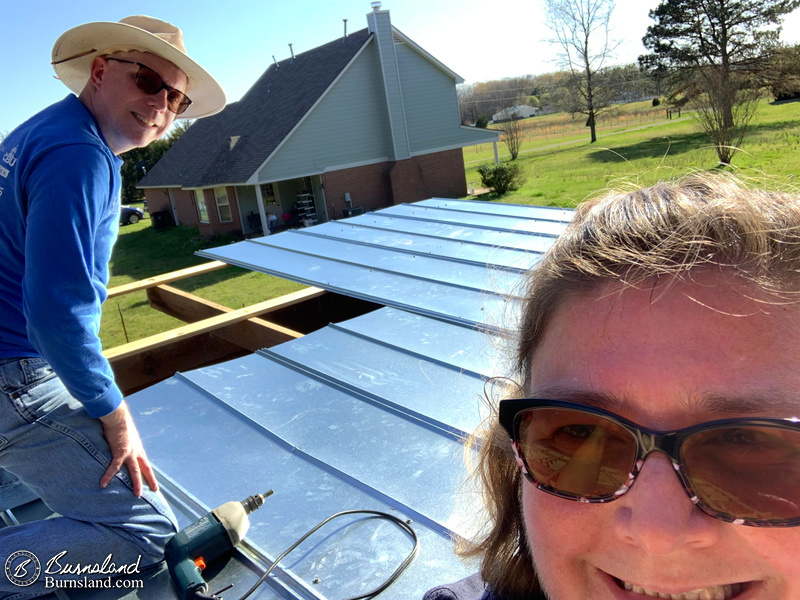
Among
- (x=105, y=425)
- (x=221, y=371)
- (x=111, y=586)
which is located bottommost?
(x=111, y=586)

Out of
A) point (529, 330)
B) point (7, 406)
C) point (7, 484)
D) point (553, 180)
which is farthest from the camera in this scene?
point (553, 180)

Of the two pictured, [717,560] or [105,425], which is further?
[105,425]

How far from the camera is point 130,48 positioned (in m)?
2.42

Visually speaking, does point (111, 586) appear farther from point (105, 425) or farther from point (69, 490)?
point (105, 425)

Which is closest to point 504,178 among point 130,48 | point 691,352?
point 130,48

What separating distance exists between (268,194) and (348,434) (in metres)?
23.8

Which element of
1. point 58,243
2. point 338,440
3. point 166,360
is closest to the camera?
point 58,243

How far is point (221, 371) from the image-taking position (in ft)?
11.9

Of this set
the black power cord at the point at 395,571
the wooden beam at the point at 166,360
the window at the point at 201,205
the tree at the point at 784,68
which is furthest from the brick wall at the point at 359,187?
the tree at the point at 784,68

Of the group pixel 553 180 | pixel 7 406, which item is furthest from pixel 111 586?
pixel 553 180

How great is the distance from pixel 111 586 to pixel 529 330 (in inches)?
73.3

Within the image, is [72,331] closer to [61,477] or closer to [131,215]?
[61,477]

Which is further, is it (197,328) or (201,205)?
(201,205)

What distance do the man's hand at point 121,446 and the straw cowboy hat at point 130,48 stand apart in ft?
4.73
